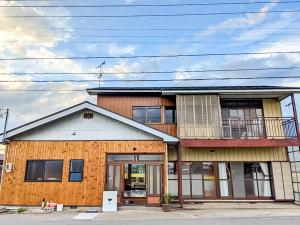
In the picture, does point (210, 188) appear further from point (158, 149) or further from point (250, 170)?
point (158, 149)

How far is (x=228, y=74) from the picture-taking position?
14281mm

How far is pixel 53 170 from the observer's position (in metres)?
12.9

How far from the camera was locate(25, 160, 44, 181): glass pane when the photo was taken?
505 inches

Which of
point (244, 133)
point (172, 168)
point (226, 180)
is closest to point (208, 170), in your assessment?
point (226, 180)

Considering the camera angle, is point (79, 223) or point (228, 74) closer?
point (79, 223)

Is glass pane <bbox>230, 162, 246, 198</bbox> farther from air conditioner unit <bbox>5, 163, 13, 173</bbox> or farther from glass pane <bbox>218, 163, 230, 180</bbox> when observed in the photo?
air conditioner unit <bbox>5, 163, 13, 173</bbox>

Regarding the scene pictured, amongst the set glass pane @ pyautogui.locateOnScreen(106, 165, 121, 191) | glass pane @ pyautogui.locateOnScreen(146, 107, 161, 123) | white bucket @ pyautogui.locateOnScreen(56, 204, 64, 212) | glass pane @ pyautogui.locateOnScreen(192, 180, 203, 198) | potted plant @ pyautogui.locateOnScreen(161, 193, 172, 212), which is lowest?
white bucket @ pyautogui.locateOnScreen(56, 204, 64, 212)

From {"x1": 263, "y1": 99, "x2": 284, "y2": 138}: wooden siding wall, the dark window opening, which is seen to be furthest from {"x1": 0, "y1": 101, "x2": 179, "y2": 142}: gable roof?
{"x1": 263, "y1": 99, "x2": 284, "y2": 138}: wooden siding wall

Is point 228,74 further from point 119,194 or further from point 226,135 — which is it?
point 119,194

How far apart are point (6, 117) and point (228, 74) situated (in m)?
12.5

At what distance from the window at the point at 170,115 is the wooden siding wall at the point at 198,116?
0.88m

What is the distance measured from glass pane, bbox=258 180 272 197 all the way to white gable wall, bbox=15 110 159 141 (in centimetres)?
695

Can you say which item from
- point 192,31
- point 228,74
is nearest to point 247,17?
point 192,31

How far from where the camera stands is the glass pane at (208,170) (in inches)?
583
